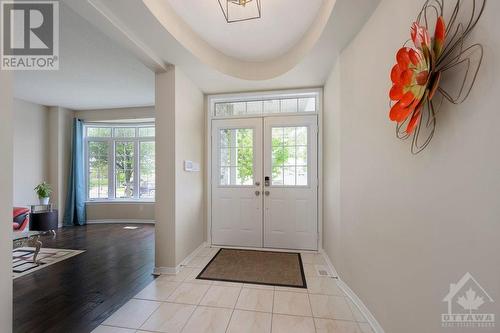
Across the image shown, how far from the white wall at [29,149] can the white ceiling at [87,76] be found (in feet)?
0.91

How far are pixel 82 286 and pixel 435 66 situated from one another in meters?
3.64

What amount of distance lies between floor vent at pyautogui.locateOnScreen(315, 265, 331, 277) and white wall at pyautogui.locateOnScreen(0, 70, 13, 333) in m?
2.72

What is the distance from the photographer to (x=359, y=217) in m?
1.96

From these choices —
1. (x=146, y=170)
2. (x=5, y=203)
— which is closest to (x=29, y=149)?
(x=146, y=170)

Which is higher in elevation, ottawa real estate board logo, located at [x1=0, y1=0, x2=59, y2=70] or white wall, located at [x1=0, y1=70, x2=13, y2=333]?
ottawa real estate board logo, located at [x1=0, y1=0, x2=59, y2=70]

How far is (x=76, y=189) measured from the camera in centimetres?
510

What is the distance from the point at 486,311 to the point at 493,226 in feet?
1.18

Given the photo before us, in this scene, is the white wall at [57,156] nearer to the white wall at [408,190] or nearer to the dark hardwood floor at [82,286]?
the dark hardwood floor at [82,286]

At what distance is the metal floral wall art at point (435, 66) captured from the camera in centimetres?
93

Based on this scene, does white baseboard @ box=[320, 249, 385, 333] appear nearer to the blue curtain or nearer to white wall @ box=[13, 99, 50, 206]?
the blue curtain

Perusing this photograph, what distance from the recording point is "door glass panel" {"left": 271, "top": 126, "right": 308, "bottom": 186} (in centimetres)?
346

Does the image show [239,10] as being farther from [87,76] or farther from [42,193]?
Answer: [42,193]

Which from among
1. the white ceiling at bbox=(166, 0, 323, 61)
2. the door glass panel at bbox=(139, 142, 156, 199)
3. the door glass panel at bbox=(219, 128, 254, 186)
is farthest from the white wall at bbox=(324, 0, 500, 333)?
the door glass panel at bbox=(139, 142, 156, 199)

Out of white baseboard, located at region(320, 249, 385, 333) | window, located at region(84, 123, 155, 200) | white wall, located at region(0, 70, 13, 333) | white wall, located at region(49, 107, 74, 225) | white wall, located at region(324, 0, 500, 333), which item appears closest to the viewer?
white wall, located at region(324, 0, 500, 333)
